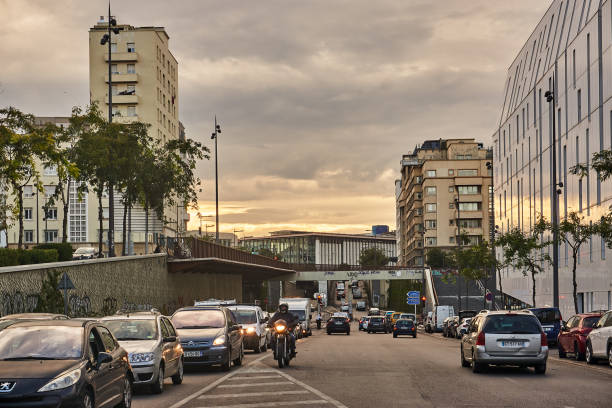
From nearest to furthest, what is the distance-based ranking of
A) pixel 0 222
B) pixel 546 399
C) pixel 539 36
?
1. pixel 546 399
2. pixel 0 222
3. pixel 539 36

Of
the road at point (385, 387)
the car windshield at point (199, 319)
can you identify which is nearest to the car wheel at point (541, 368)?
the road at point (385, 387)

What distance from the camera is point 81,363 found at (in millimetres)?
10906

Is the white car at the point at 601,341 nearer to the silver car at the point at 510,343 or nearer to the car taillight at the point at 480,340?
the silver car at the point at 510,343

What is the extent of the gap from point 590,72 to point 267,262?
145ft

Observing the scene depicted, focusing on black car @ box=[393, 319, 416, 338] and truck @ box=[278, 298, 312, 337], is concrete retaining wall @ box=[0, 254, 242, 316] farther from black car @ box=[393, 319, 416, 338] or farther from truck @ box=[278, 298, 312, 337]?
black car @ box=[393, 319, 416, 338]

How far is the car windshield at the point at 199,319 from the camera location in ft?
74.8

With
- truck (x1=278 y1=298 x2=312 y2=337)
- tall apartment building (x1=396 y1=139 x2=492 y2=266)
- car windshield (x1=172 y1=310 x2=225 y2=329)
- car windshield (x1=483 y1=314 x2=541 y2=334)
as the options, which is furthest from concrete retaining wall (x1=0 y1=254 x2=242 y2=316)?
tall apartment building (x1=396 y1=139 x2=492 y2=266)

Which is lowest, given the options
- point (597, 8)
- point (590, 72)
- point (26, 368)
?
point (26, 368)

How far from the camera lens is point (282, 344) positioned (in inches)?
920

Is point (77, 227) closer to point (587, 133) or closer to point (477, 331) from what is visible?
point (587, 133)

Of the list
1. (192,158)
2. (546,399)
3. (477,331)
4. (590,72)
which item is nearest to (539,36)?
(590,72)

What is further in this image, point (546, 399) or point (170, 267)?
point (170, 267)

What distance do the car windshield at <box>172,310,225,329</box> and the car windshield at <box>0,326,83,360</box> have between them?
11.1 m

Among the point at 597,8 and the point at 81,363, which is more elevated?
the point at 597,8
